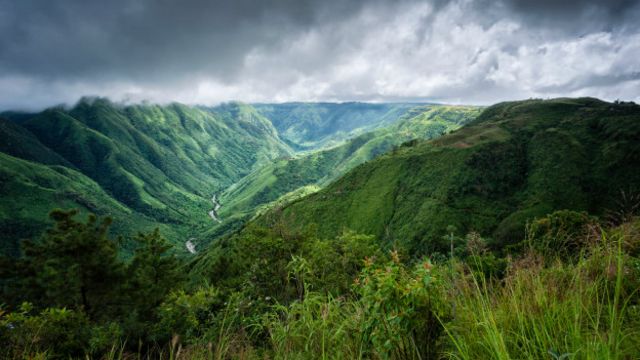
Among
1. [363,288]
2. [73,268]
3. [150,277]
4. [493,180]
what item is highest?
[363,288]

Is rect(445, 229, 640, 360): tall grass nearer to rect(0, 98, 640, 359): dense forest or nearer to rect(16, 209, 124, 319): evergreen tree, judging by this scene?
rect(0, 98, 640, 359): dense forest

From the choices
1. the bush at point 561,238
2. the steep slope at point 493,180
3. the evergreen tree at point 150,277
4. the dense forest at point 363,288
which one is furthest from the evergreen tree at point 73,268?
the steep slope at point 493,180

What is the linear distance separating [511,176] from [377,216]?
173 feet

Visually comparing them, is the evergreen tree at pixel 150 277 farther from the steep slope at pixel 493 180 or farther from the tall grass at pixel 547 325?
the steep slope at pixel 493 180

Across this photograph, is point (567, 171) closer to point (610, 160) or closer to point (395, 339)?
point (610, 160)

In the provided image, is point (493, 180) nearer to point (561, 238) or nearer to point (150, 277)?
point (150, 277)

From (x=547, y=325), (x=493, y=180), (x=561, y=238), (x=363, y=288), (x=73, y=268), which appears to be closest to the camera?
A: (x=547, y=325)

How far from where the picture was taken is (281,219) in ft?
44.9

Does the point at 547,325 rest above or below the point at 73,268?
above

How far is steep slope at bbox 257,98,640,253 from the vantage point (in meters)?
106

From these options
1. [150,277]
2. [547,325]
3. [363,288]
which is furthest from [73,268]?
[547,325]

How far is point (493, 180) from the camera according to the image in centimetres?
12438

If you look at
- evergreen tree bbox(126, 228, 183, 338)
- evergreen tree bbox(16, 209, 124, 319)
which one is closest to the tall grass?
evergreen tree bbox(126, 228, 183, 338)

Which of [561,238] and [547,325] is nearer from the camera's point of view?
[547,325]
